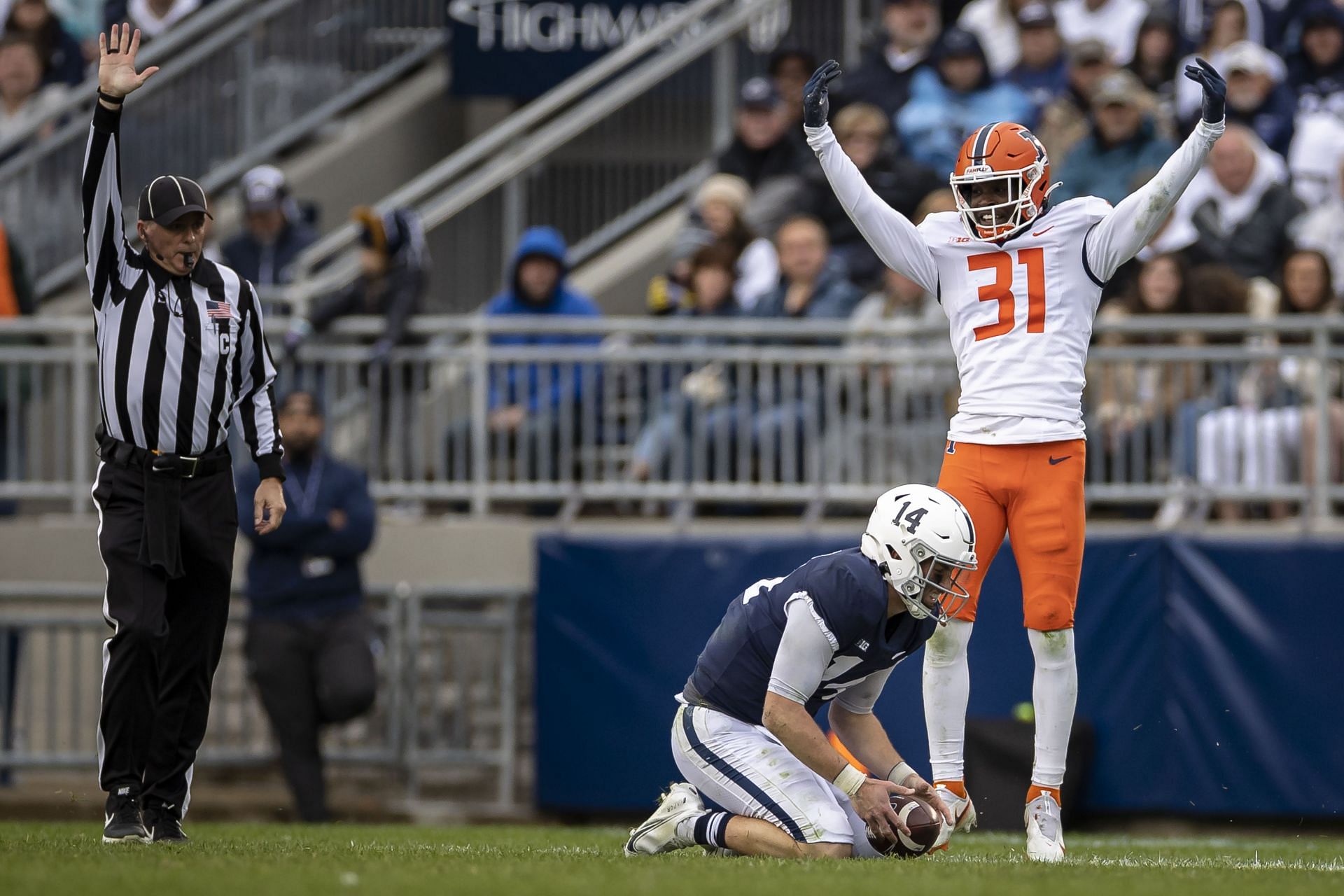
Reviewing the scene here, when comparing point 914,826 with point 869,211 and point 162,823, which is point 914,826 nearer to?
point 869,211

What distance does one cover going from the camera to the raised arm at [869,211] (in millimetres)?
7215

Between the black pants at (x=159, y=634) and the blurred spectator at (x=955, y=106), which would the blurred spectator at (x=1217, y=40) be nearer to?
the blurred spectator at (x=955, y=106)

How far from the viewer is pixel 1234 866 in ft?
23.1

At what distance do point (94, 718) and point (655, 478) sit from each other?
3.64 meters

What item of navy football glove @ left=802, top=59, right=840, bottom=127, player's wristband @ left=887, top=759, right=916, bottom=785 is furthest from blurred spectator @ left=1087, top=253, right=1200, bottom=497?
player's wristband @ left=887, top=759, right=916, bottom=785

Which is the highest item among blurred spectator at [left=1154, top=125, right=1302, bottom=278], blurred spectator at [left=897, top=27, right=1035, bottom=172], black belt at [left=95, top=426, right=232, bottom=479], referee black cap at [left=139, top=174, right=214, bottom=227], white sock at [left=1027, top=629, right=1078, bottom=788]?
blurred spectator at [left=897, top=27, right=1035, bottom=172]

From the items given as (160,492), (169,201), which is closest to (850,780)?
(160,492)

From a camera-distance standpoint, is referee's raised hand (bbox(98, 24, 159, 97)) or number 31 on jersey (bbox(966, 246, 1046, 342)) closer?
referee's raised hand (bbox(98, 24, 159, 97))

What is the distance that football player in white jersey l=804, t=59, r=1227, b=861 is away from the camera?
23.0 ft

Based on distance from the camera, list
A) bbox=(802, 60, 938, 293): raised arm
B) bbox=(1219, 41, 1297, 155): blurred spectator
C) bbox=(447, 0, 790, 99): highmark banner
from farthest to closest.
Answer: bbox=(447, 0, 790, 99): highmark banner, bbox=(1219, 41, 1297, 155): blurred spectator, bbox=(802, 60, 938, 293): raised arm

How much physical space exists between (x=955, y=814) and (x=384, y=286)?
5.98 meters

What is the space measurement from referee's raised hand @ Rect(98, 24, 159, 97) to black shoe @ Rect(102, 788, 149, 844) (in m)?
2.48

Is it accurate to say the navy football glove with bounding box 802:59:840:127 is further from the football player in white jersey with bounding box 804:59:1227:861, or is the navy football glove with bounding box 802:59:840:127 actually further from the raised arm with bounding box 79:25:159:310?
the raised arm with bounding box 79:25:159:310

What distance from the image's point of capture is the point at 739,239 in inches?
494
